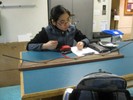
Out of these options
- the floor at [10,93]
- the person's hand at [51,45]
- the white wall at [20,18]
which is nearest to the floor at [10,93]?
the floor at [10,93]

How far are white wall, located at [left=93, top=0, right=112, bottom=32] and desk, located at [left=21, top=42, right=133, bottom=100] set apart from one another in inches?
104

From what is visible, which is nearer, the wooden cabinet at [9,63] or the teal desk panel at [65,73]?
the teal desk panel at [65,73]

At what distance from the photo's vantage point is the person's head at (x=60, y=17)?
1.90m

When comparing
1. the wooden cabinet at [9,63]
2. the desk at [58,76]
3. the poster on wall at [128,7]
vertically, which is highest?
the poster on wall at [128,7]

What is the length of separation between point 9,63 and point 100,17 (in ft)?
7.53

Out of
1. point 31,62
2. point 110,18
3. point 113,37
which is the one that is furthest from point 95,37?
point 31,62

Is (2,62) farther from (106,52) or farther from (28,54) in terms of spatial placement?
(106,52)

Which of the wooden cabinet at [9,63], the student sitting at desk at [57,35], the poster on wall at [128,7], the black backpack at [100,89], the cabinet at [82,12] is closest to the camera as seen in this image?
the black backpack at [100,89]

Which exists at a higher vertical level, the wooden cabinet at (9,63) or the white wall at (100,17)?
the white wall at (100,17)

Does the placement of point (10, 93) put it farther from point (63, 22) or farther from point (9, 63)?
point (63, 22)


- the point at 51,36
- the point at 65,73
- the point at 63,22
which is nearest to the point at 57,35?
the point at 51,36

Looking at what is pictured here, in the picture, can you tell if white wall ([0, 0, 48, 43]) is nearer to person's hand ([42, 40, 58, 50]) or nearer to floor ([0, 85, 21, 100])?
floor ([0, 85, 21, 100])

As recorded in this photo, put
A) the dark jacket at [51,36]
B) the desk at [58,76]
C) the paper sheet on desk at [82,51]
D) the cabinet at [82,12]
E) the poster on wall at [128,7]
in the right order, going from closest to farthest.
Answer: the desk at [58,76]
the paper sheet on desk at [82,51]
the dark jacket at [51,36]
the cabinet at [82,12]
the poster on wall at [128,7]

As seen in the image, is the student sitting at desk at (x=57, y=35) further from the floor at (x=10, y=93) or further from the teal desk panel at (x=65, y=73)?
the floor at (x=10, y=93)
